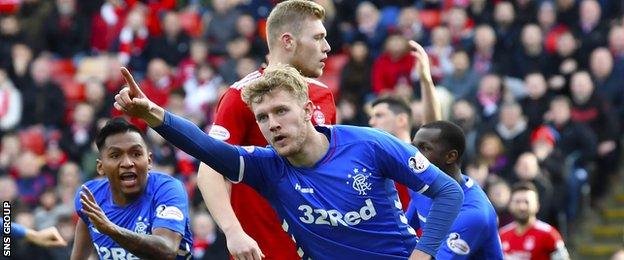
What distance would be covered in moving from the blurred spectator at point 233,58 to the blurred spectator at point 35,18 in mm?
3489

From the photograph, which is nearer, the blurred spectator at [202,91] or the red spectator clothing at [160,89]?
the blurred spectator at [202,91]

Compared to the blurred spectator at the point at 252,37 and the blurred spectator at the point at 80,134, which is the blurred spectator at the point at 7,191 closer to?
the blurred spectator at the point at 80,134

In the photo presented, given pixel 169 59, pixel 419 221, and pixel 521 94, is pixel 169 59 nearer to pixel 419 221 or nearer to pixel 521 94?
pixel 521 94

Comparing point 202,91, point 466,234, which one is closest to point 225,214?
point 466,234

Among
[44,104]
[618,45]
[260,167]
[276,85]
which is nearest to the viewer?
[276,85]

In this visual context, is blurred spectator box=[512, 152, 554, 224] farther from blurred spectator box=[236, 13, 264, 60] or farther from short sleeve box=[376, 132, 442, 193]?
short sleeve box=[376, 132, 442, 193]

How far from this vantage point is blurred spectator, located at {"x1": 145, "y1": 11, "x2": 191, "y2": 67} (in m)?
21.0

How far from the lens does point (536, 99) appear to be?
17109 mm

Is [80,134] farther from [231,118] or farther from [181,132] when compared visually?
[181,132]

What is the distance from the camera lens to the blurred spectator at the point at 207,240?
16.1 meters

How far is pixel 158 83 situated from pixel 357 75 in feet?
9.73

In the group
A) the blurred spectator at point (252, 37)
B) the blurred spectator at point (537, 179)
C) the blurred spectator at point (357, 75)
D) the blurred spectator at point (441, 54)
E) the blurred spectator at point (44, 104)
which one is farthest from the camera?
the blurred spectator at point (44, 104)

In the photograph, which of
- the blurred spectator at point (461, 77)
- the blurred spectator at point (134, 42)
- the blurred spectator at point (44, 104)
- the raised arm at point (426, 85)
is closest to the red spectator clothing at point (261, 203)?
the raised arm at point (426, 85)

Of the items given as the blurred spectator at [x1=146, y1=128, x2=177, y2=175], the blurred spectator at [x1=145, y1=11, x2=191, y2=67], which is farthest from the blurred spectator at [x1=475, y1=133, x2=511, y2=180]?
the blurred spectator at [x1=145, y1=11, x2=191, y2=67]
